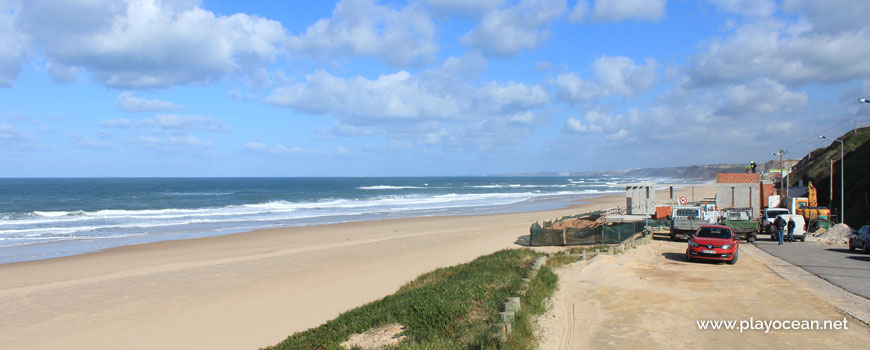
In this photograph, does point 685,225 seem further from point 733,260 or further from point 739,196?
point 739,196

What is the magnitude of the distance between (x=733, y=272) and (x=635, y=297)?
5624mm

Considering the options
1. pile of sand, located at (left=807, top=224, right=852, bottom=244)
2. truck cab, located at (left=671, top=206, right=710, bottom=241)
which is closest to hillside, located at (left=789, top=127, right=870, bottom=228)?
pile of sand, located at (left=807, top=224, right=852, bottom=244)

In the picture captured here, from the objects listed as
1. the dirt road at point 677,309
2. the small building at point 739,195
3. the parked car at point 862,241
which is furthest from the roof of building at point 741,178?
the dirt road at point 677,309

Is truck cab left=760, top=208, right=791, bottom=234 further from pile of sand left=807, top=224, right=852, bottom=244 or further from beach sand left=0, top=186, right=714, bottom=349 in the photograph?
beach sand left=0, top=186, right=714, bottom=349

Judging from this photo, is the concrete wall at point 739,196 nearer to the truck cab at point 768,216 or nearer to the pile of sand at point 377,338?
the truck cab at point 768,216

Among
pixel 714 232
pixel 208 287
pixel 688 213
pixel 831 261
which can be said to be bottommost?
pixel 208 287

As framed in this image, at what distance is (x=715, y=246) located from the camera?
16.6 metres

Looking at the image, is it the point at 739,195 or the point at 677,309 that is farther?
the point at 739,195

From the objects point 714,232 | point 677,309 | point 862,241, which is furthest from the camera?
point 862,241

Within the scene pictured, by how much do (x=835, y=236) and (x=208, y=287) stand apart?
91.1ft

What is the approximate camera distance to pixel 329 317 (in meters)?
12.3

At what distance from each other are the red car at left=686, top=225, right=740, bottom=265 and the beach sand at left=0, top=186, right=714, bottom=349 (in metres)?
8.75

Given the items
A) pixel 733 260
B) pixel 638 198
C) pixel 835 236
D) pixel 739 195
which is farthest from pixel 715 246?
→ pixel 739 195

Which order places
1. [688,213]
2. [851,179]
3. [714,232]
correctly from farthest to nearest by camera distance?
[851,179] → [688,213] → [714,232]
